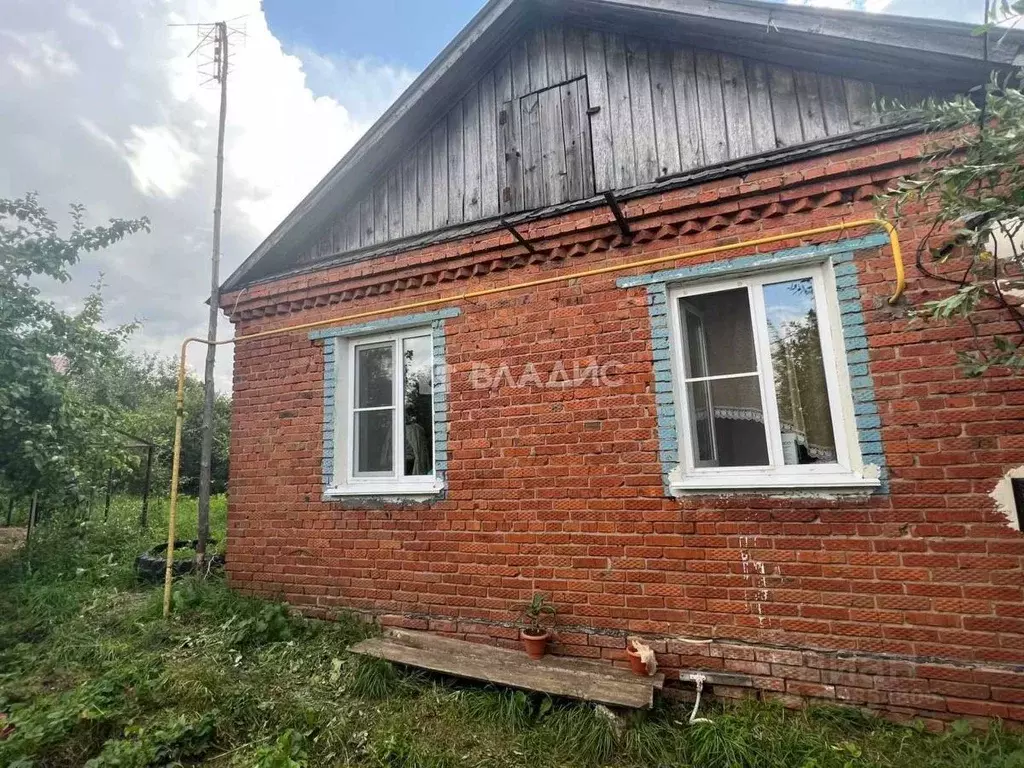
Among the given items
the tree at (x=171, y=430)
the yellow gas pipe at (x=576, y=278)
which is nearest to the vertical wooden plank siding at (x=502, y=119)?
the yellow gas pipe at (x=576, y=278)

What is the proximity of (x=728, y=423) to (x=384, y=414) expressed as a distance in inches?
128

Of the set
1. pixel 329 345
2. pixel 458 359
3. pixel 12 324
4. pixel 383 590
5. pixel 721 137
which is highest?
pixel 721 137

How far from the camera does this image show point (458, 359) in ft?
15.3

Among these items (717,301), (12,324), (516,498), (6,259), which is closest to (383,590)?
(516,498)

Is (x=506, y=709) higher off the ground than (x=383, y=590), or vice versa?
(x=383, y=590)

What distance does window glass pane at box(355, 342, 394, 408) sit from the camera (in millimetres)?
5273

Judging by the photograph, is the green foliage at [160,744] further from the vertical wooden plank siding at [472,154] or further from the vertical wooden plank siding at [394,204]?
the vertical wooden plank siding at [472,154]

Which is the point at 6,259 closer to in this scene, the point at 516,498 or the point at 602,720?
the point at 516,498

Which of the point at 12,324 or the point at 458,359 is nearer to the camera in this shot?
the point at 458,359

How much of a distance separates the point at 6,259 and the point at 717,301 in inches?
330

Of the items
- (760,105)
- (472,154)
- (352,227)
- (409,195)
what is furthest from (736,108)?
(352,227)

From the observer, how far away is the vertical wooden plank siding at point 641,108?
4250 millimetres

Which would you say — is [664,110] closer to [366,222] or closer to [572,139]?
[572,139]

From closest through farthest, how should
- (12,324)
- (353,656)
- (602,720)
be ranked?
(602,720) → (353,656) → (12,324)
